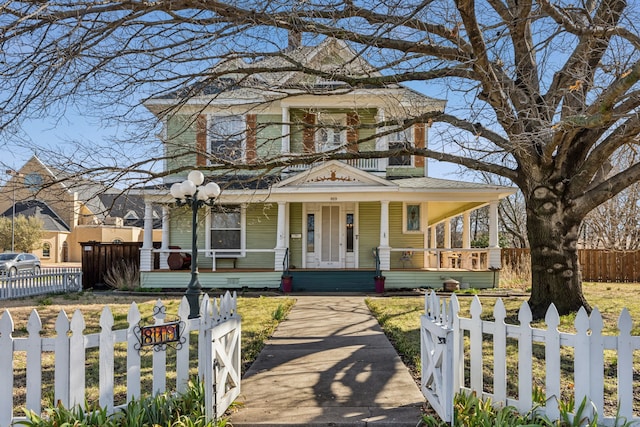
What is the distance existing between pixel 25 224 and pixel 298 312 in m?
39.8

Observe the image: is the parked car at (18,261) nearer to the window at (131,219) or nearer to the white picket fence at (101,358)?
the window at (131,219)

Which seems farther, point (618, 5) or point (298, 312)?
point (298, 312)

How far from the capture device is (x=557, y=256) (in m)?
8.74

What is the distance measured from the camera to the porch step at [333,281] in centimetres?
1587

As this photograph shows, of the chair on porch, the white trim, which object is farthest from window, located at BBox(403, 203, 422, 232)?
the chair on porch

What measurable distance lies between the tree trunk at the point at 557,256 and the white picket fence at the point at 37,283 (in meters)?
14.8

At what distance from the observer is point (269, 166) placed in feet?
30.0

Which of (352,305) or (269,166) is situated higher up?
(269,166)

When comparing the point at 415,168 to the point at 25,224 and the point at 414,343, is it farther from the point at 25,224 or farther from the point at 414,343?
the point at 25,224

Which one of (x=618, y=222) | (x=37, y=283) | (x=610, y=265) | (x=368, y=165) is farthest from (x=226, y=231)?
(x=618, y=222)

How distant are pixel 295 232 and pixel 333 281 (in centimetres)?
294

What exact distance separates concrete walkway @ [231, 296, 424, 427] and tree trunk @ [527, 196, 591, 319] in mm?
3258

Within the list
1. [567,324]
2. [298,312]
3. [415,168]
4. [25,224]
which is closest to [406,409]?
[567,324]

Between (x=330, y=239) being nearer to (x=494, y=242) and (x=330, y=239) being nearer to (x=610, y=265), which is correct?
(x=494, y=242)
